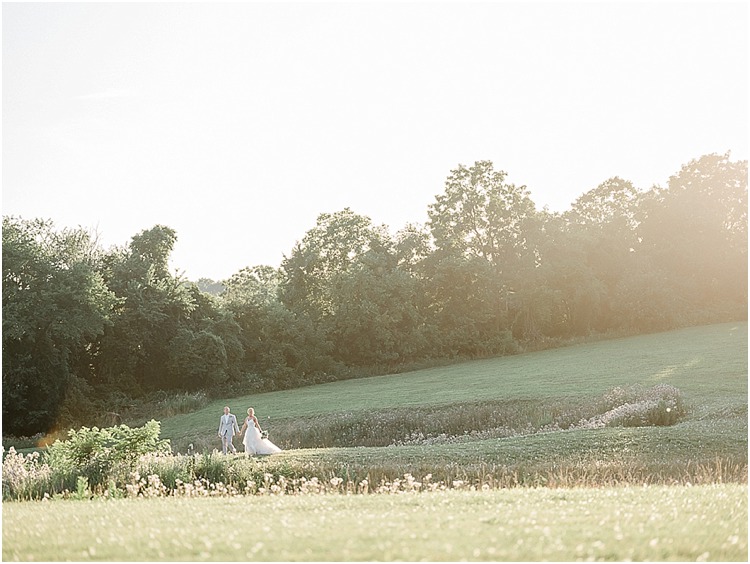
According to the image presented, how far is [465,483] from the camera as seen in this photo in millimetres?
15812

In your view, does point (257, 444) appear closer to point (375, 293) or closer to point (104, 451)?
point (104, 451)

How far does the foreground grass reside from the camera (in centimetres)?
619

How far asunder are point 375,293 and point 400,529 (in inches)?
1876

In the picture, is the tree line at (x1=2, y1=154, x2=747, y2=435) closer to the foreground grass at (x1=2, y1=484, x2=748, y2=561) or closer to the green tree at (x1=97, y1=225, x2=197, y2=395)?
the green tree at (x1=97, y1=225, x2=197, y2=395)

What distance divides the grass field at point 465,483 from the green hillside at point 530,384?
0.19m

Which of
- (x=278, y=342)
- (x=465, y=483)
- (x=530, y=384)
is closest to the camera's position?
(x=465, y=483)

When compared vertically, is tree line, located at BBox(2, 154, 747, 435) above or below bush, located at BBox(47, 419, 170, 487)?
above

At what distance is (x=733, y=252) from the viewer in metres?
62.5

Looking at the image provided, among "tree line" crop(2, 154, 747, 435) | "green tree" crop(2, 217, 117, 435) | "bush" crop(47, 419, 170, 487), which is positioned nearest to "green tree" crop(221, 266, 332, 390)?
"tree line" crop(2, 154, 747, 435)

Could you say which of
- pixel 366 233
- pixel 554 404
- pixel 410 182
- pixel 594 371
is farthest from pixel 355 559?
A: pixel 366 233

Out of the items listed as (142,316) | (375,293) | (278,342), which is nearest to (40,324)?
(142,316)

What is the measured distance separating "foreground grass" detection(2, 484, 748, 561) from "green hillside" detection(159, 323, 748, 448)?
58.8 feet

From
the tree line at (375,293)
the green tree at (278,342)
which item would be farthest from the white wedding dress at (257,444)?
the green tree at (278,342)

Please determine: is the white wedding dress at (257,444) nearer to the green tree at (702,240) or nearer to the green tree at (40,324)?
the green tree at (40,324)
